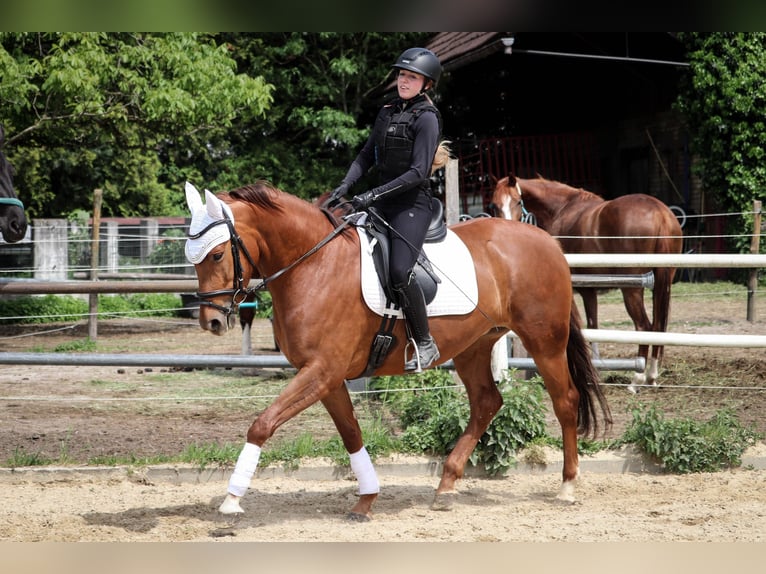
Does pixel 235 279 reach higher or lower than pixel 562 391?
higher

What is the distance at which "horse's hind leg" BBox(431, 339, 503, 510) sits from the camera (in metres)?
5.73

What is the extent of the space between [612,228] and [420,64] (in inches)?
237

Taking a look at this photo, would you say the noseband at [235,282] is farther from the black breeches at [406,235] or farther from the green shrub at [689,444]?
the green shrub at [689,444]

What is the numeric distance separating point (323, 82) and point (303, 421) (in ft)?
49.1

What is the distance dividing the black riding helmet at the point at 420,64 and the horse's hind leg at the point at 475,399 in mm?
1853

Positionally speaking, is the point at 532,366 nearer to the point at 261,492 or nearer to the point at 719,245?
the point at 261,492

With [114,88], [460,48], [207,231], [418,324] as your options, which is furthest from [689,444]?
[460,48]

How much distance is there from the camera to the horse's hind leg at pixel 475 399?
5727 millimetres

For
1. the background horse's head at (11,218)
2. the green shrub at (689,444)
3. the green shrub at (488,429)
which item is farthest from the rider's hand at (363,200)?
the background horse's head at (11,218)

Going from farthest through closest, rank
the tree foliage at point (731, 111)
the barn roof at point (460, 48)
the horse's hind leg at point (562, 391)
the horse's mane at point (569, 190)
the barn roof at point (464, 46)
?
the barn roof at point (460, 48) < the barn roof at point (464, 46) < the tree foliage at point (731, 111) < the horse's mane at point (569, 190) < the horse's hind leg at point (562, 391)

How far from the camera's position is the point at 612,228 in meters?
10.6

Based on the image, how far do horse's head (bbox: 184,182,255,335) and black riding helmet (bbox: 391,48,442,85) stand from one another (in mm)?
1349

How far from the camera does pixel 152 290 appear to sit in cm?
726

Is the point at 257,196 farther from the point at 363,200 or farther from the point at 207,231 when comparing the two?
the point at 363,200
